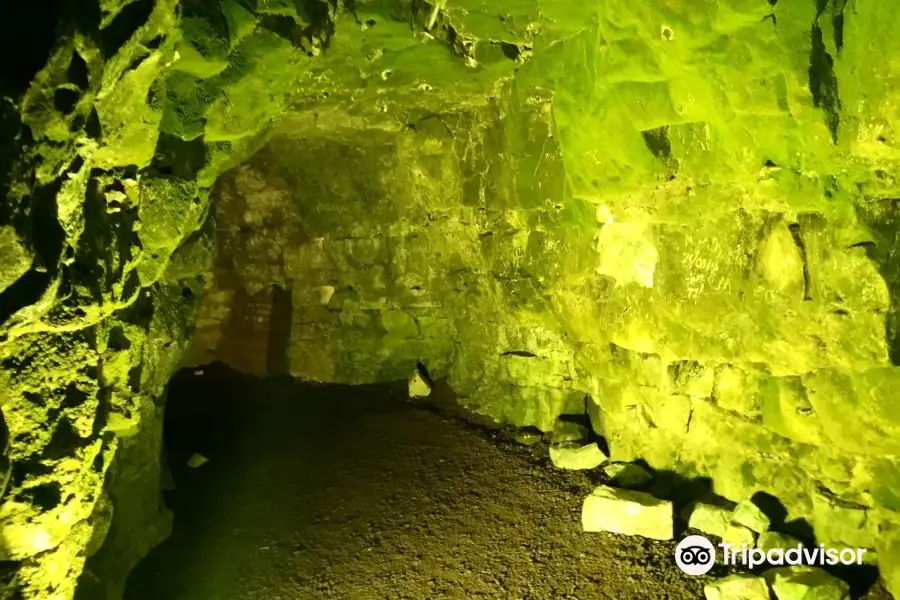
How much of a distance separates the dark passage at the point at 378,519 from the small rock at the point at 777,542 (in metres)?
0.45

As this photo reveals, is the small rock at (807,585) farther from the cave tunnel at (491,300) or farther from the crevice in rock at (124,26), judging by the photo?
the crevice in rock at (124,26)

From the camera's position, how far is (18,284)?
202cm

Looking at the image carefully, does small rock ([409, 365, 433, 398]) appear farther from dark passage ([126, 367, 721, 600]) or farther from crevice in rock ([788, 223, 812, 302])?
crevice in rock ([788, 223, 812, 302])

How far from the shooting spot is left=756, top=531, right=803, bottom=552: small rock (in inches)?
142

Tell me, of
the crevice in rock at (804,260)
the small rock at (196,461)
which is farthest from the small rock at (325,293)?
the crevice in rock at (804,260)

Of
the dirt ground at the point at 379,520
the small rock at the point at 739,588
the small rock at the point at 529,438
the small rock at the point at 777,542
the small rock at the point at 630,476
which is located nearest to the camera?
the small rock at the point at 739,588

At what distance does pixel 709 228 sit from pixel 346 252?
187 inches

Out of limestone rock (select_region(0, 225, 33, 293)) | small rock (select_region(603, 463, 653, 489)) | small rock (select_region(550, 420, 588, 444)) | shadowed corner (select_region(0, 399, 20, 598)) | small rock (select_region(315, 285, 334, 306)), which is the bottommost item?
small rock (select_region(603, 463, 653, 489))

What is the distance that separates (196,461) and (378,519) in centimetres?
209

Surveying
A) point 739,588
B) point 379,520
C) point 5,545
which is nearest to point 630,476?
point 739,588

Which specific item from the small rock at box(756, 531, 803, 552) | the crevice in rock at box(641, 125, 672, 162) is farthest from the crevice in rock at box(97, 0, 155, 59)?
the small rock at box(756, 531, 803, 552)

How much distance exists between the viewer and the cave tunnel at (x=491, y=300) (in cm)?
243

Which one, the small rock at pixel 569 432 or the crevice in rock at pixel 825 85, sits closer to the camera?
the crevice in rock at pixel 825 85

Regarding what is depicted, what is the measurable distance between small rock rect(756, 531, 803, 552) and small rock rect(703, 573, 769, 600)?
283 millimetres
